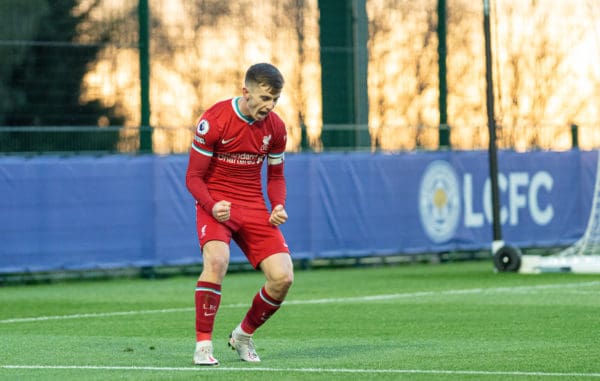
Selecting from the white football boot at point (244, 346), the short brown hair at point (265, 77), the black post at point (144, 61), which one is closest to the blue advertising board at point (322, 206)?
the black post at point (144, 61)

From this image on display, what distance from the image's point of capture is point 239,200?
11.0m

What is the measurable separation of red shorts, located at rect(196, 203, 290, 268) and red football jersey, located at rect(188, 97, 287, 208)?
0.31 ft

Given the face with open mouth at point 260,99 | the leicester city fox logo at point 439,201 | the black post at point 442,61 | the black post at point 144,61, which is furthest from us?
the black post at point 442,61

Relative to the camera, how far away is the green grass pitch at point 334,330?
34.6ft

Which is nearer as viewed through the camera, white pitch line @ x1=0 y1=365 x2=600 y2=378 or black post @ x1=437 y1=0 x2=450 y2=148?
white pitch line @ x1=0 y1=365 x2=600 y2=378

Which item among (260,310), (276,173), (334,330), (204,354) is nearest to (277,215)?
(276,173)

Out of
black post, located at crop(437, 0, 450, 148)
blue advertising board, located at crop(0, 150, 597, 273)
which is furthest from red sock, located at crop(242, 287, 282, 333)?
black post, located at crop(437, 0, 450, 148)

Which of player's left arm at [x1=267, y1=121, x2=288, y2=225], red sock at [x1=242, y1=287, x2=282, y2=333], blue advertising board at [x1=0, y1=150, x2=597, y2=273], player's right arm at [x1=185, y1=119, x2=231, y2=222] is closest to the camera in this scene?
player's right arm at [x1=185, y1=119, x2=231, y2=222]

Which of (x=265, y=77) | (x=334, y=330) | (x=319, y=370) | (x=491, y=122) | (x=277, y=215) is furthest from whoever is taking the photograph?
(x=491, y=122)

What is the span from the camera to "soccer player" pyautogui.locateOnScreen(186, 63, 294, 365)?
10.7m

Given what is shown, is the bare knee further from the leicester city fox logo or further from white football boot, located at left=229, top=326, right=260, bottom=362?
the leicester city fox logo

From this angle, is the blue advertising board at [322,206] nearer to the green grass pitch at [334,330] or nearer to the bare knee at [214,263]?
the green grass pitch at [334,330]

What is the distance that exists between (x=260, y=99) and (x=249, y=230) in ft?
3.05

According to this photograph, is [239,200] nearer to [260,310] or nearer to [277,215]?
[277,215]
